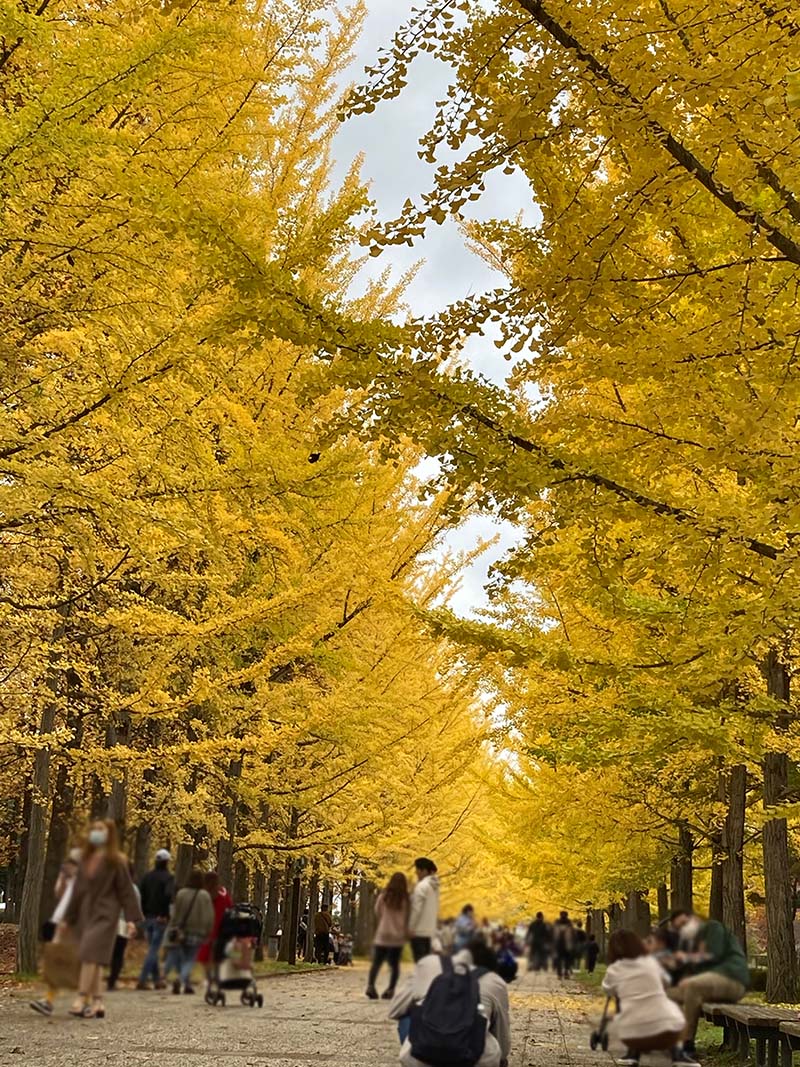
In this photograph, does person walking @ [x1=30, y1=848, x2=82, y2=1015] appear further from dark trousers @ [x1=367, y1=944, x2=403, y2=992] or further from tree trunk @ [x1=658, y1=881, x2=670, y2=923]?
tree trunk @ [x1=658, y1=881, x2=670, y2=923]

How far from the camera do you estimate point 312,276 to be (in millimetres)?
3678

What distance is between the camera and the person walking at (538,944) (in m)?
0.74

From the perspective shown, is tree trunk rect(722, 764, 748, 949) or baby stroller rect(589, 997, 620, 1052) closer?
baby stroller rect(589, 997, 620, 1052)

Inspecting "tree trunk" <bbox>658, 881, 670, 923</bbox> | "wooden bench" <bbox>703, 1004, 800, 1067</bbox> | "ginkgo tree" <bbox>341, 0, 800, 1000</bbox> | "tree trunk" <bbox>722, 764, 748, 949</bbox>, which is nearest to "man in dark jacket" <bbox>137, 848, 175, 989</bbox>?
"tree trunk" <bbox>658, 881, 670, 923</bbox>

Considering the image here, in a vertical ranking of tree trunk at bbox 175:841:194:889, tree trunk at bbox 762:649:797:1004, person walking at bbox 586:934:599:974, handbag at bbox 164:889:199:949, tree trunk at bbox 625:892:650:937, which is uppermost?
tree trunk at bbox 175:841:194:889

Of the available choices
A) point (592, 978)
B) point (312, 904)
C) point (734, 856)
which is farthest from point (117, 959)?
point (734, 856)

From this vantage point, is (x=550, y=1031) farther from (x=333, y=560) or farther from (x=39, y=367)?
(x=39, y=367)

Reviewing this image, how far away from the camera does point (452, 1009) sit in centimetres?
67

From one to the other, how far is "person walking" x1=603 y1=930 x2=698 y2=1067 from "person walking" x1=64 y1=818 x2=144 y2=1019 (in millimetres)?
344

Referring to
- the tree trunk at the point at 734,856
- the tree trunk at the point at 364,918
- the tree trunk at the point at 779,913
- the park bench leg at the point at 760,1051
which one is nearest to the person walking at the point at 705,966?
the tree trunk at the point at 364,918

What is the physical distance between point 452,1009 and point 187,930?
0.68 ft

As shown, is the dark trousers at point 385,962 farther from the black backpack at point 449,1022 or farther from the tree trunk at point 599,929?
the tree trunk at point 599,929

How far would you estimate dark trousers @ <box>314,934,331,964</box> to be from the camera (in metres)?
0.83

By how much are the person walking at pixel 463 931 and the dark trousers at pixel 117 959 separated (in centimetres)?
25
